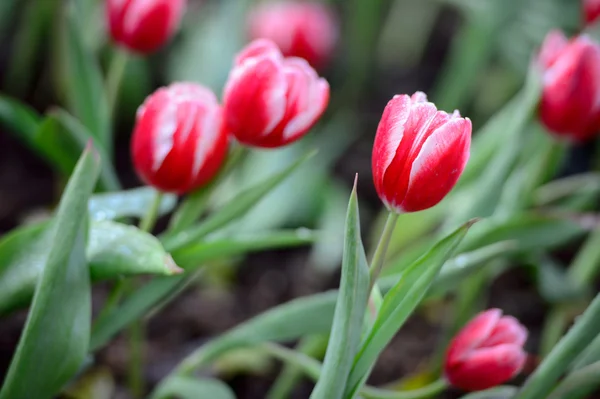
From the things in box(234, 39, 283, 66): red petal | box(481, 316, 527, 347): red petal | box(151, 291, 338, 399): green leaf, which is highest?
box(234, 39, 283, 66): red petal

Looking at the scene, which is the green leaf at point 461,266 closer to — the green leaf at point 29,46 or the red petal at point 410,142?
the red petal at point 410,142

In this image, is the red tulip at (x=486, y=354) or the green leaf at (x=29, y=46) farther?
the green leaf at (x=29, y=46)

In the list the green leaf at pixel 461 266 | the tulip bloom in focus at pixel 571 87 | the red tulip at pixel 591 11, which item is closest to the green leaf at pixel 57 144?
the green leaf at pixel 461 266

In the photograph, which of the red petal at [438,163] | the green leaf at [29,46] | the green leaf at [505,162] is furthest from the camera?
the green leaf at [29,46]

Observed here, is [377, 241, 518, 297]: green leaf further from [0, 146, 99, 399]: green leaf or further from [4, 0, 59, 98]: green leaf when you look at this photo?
[4, 0, 59, 98]: green leaf

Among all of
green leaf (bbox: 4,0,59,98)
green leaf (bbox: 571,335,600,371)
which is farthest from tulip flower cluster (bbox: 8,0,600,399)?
green leaf (bbox: 4,0,59,98)

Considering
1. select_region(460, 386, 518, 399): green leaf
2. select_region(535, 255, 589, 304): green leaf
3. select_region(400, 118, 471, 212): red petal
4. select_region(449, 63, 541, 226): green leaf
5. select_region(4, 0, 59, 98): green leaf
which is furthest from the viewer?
select_region(4, 0, 59, 98): green leaf
